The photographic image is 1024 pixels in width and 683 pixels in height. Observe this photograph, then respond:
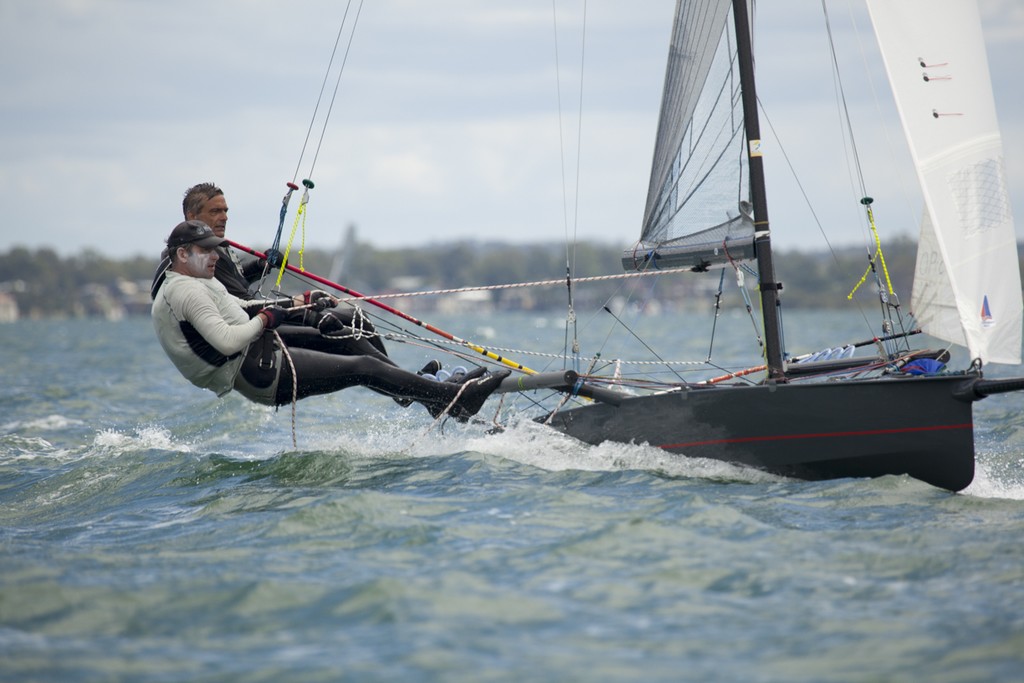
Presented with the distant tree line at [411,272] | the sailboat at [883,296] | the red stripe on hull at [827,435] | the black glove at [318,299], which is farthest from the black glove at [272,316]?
the distant tree line at [411,272]

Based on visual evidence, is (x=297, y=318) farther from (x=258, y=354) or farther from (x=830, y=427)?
(x=830, y=427)

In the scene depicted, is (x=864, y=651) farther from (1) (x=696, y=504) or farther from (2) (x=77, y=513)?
(2) (x=77, y=513)

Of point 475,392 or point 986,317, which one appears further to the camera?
point 475,392

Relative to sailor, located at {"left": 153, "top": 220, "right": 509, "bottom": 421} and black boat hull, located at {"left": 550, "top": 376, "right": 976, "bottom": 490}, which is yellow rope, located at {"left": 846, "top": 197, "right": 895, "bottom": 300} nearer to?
black boat hull, located at {"left": 550, "top": 376, "right": 976, "bottom": 490}

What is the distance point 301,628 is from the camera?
3.74 metres

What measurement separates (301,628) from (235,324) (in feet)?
8.76

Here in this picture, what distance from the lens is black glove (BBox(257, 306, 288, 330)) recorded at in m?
6.06

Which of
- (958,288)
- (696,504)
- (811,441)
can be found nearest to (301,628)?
(696,504)

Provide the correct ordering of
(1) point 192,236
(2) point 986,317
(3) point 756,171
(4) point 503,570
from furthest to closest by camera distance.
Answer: (3) point 756,171 < (1) point 192,236 < (2) point 986,317 < (4) point 503,570

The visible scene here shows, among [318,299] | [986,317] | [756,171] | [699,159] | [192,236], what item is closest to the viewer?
[986,317]

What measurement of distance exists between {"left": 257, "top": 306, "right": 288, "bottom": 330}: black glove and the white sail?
3.45 meters

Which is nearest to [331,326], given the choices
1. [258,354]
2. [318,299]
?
[318,299]

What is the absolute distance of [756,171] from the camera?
6.37m

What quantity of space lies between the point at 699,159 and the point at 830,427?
1.82 m
